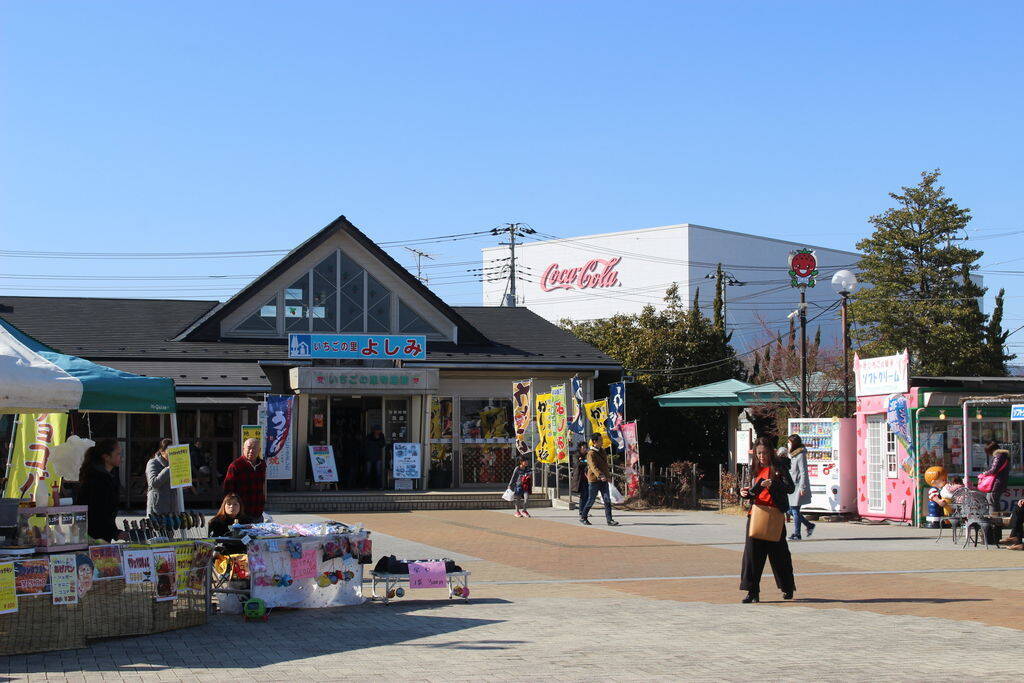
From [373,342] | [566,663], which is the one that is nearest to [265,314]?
[373,342]

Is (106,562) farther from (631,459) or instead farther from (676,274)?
(676,274)

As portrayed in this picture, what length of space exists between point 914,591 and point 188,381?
1846cm

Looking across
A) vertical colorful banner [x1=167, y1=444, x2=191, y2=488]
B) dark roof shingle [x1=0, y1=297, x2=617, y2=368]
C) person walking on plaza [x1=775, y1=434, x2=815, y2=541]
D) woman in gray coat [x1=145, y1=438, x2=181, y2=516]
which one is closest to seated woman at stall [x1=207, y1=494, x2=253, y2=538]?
vertical colorful banner [x1=167, y1=444, x2=191, y2=488]

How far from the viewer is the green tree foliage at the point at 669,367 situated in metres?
36.8

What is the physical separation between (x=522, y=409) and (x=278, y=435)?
18.8 feet

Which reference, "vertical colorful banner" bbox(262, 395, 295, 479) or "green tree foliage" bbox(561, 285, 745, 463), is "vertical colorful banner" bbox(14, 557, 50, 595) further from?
"green tree foliage" bbox(561, 285, 745, 463)

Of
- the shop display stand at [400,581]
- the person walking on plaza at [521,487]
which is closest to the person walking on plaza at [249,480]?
the shop display stand at [400,581]

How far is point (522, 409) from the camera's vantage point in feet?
90.6

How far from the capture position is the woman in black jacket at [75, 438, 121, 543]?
10.5 metres

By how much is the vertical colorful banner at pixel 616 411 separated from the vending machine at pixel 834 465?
5.28 m

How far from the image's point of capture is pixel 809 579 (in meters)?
13.3

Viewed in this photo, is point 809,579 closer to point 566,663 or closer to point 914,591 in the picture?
point 914,591

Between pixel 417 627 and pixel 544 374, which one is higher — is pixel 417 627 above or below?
below

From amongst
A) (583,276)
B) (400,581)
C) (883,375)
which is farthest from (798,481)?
(583,276)
